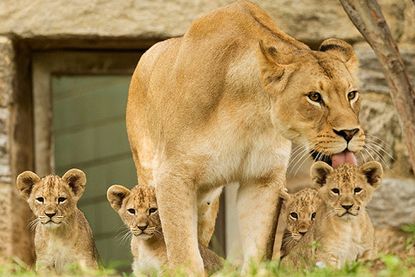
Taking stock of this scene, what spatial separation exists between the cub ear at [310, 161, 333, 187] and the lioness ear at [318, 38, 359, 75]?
0.47 m

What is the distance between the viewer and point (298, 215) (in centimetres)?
770

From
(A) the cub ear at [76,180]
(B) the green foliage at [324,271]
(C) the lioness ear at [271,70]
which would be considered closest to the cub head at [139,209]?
(A) the cub ear at [76,180]

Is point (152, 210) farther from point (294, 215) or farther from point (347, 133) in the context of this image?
point (347, 133)

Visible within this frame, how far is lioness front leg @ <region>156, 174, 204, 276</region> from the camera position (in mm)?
7180

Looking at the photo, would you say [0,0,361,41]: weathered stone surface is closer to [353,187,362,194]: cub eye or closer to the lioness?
the lioness

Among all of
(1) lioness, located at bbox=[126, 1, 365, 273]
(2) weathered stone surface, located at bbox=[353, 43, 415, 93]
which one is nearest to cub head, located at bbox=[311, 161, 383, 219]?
(1) lioness, located at bbox=[126, 1, 365, 273]

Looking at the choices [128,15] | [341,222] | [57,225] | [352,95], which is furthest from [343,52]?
[128,15]

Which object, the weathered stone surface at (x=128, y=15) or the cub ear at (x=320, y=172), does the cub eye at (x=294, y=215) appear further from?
the weathered stone surface at (x=128, y=15)

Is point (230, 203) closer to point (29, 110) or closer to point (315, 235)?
point (29, 110)

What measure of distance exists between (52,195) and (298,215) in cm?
127

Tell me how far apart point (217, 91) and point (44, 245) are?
53.4 inches

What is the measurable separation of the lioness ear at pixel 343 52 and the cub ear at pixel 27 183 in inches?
65.0

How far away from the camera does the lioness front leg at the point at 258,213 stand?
24.4 feet

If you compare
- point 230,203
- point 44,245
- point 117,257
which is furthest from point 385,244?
point 117,257
